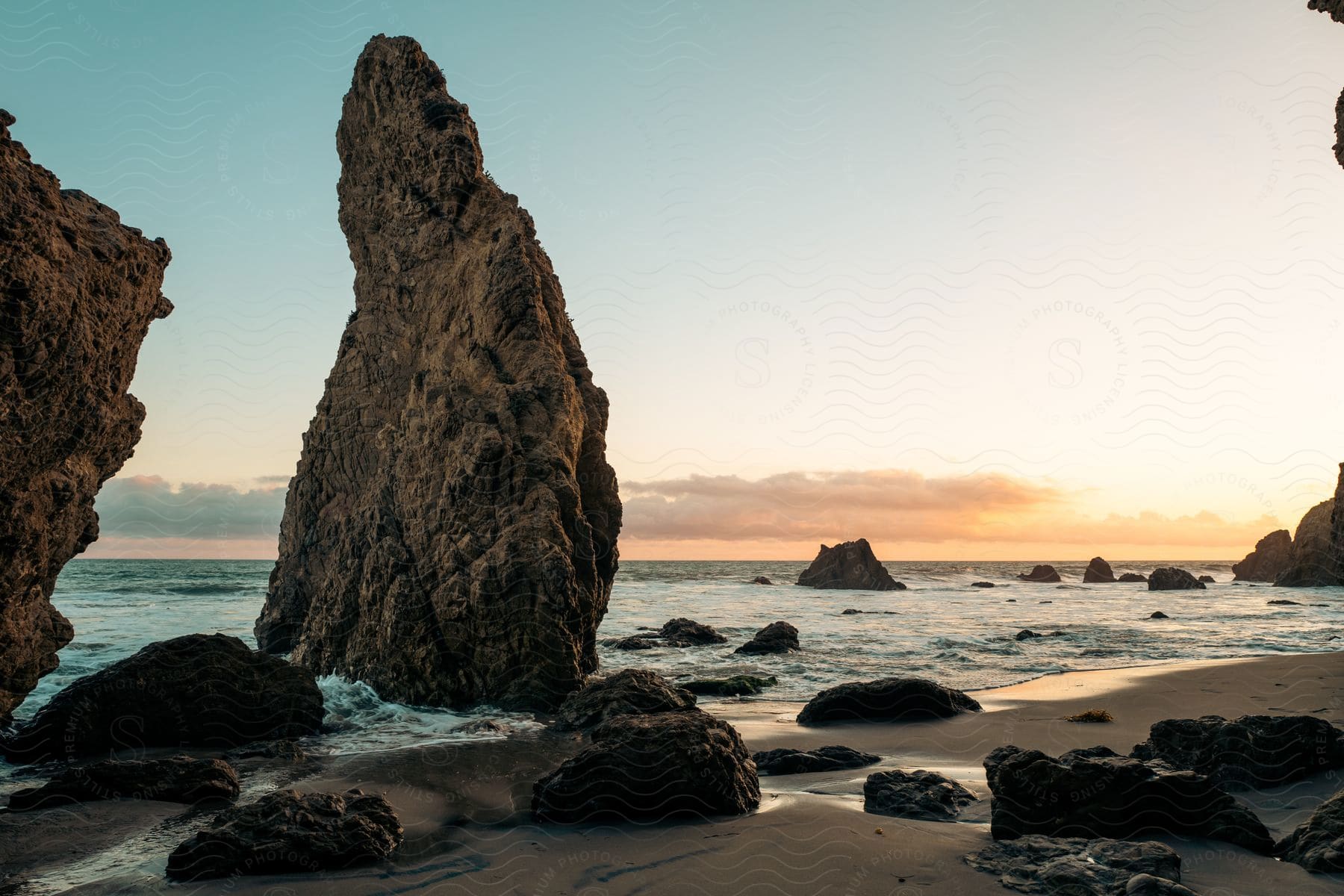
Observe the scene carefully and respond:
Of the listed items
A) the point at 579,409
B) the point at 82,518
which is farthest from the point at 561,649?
the point at 82,518

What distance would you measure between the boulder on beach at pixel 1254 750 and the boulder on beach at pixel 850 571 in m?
54.0

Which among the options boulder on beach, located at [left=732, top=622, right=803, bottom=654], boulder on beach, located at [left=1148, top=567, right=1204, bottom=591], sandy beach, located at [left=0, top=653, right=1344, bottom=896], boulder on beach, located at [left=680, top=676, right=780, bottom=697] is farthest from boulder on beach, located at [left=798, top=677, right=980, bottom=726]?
boulder on beach, located at [left=1148, top=567, right=1204, bottom=591]

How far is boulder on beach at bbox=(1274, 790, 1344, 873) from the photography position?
4.89 metres

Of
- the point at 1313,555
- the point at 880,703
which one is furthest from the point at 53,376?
the point at 1313,555

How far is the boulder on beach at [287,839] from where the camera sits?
5.36m

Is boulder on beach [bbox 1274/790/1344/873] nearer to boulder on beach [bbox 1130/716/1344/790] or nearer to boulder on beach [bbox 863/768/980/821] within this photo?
boulder on beach [bbox 1130/716/1344/790]

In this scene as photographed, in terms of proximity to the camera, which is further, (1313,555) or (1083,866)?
(1313,555)

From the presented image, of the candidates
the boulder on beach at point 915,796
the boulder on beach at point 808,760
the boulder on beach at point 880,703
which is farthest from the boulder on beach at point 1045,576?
the boulder on beach at point 915,796

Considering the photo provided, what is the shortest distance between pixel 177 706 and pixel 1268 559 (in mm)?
85472

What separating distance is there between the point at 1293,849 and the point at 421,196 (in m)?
15.6

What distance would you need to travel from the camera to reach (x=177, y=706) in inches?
397

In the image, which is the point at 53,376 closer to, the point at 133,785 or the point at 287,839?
the point at 287,839

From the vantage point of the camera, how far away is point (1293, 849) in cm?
517

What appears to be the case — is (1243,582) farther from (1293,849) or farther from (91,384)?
(91,384)
